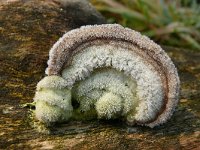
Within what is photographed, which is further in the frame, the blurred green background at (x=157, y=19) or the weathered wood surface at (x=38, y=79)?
the blurred green background at (x=157, y=19)

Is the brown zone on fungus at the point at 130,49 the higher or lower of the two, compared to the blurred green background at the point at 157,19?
lower

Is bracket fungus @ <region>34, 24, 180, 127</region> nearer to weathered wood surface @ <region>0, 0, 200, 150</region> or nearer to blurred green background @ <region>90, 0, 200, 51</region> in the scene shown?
weathered wood surface @ <region>0, 0, 200, 150</region>

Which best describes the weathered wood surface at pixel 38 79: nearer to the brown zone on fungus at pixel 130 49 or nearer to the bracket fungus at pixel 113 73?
the bracket fungus at pixel 113 73

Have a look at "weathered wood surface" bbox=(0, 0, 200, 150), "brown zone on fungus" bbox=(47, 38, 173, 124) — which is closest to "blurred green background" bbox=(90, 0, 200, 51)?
"weathered wood surface" bbox=(0, 0, 200, 150)

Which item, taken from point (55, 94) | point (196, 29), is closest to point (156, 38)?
point (196, 29)

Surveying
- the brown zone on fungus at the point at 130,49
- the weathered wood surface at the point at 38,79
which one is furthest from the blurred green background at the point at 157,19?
the brown zone on fungus at the point at 130,49

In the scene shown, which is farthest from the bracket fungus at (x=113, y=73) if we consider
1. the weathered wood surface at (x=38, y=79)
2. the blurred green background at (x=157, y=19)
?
the blurred green background at (x=157, y=19)

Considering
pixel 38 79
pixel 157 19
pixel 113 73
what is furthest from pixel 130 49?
pixel 157 19
